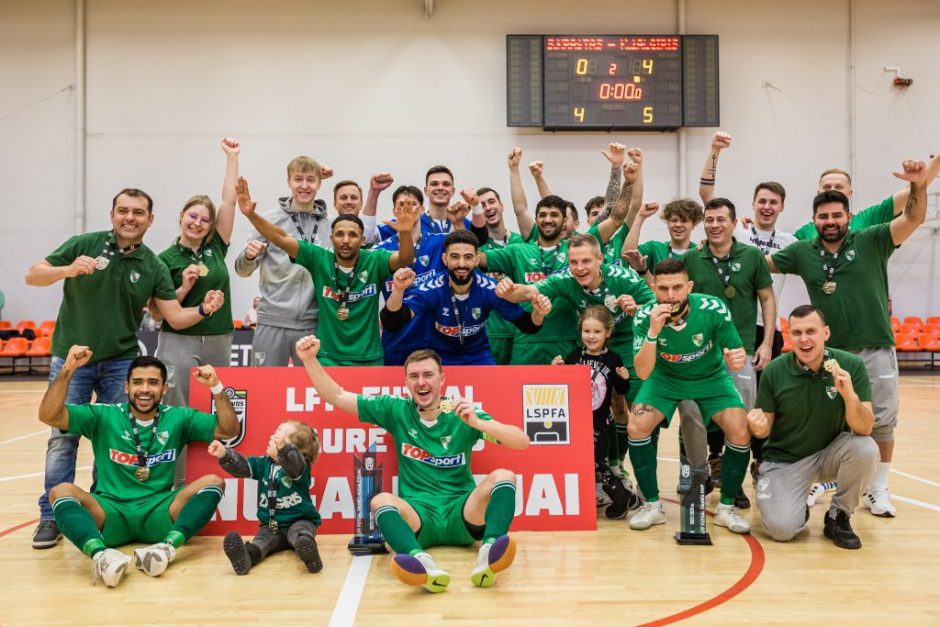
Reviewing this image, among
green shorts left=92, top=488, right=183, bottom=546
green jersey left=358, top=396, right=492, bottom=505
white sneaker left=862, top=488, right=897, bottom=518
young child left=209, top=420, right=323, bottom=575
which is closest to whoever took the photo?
young child left=209, top=420, right=323, bottom=575

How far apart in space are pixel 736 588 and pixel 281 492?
2.62 meters

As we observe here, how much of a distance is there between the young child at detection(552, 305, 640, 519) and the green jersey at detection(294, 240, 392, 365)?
1.42 meters

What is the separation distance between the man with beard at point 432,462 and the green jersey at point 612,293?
5.02 feet

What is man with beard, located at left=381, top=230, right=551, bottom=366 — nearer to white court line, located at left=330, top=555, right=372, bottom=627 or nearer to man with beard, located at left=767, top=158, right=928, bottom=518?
white court line, located at left=330, top=555, right=372, bottom=627

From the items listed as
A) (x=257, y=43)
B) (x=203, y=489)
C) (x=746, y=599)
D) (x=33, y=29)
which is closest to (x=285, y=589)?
(x=203, y=489)

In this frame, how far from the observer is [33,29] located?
49.6ft

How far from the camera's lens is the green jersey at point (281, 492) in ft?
14.6

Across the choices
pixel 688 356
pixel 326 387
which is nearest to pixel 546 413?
pixel 688 356

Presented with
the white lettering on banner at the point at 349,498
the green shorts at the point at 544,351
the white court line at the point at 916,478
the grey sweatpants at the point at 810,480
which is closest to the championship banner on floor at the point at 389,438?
the white lettering on banner at the point at 349,498

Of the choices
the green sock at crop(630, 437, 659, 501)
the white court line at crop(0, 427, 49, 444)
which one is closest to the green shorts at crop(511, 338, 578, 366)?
the green sock at crop(630, 437, 659, 501)

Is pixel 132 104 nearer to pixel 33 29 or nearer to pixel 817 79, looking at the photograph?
pixel 33 29

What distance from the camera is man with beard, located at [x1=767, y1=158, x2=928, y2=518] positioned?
5.33 metres

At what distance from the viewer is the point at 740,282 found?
5.68 metres

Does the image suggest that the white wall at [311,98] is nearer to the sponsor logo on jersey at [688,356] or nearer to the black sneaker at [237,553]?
the sponsor logo on jersey at [688,356]
